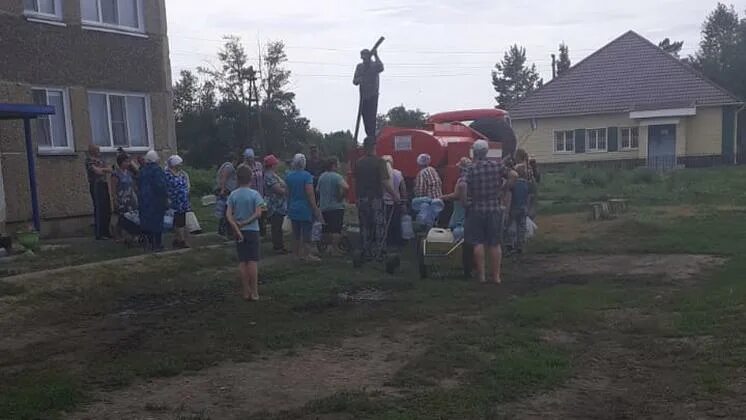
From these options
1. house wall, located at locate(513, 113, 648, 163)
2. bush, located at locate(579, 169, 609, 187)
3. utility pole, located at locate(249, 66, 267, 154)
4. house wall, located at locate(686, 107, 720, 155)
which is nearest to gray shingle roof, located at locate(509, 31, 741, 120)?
house wall, located at locate(513, 113, 648, 163)

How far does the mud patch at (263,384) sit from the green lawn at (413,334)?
0.15ft

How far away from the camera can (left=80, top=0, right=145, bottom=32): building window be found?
1725cm

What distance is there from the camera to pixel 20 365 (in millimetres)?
6801

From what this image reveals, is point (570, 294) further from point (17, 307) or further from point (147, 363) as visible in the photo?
point (17, 307)

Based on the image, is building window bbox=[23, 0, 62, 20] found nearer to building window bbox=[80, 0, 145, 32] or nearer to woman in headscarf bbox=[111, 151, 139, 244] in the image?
building window bbox=[80, 0, 145, 32]

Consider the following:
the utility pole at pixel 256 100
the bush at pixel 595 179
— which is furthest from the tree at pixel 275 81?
the bush at pixel 595 179

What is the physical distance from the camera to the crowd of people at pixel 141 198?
1231 cm

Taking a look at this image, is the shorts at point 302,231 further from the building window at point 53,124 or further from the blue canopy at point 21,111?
the building window at point 53,124

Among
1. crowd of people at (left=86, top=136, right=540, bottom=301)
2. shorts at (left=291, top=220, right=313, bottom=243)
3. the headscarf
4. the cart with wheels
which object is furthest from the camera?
shorts at (left=291, top=220, right=313, bottom=243)

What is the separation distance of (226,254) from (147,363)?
6.37 meters

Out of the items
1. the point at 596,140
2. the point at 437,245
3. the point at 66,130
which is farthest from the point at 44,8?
the point at 596,140

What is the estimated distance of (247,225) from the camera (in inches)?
376

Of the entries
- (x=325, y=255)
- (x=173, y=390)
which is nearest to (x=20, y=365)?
(x=173, y=390)

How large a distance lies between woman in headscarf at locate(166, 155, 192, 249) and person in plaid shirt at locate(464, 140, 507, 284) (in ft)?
15.3
